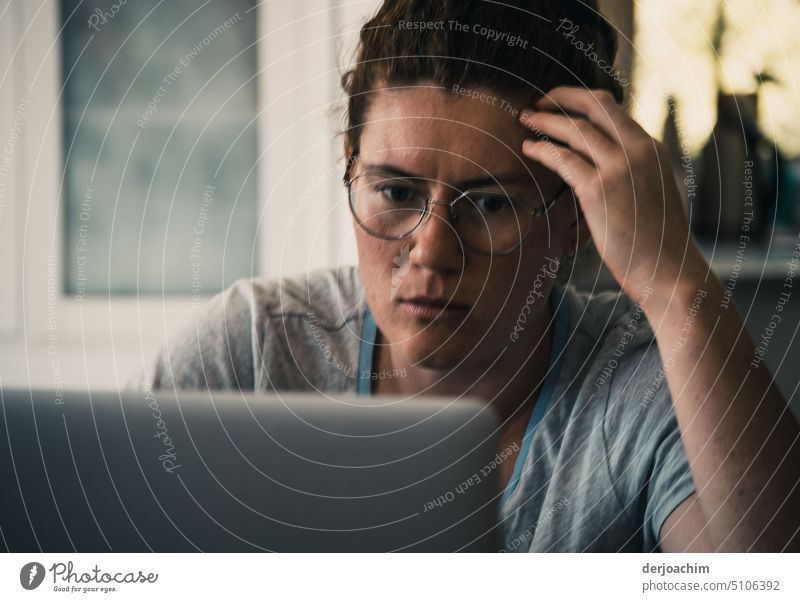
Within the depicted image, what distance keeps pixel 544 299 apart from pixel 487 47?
16 centimetres

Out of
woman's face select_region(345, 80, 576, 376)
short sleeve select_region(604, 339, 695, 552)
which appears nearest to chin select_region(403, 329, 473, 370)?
woman's face select_region(345, 80, 576, 376)

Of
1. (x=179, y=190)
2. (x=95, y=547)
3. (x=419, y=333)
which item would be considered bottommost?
(x=95, y=547)

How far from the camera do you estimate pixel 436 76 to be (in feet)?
1.48

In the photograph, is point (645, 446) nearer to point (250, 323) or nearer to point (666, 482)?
point (666, 482)

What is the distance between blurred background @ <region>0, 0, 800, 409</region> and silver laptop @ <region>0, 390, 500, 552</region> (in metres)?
0.05

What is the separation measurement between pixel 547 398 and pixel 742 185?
188mm

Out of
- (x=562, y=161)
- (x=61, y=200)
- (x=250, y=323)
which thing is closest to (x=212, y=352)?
(x=250, y=323)

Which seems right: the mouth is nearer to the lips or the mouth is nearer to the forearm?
the lips

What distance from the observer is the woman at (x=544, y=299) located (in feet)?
1.48

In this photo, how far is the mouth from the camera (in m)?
0.47

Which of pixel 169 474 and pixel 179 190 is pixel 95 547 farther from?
pixel 179 190

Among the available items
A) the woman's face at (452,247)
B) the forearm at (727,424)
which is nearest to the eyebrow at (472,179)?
the woman's face at (452,247)

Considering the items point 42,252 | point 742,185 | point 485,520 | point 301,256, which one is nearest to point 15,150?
point 42,252

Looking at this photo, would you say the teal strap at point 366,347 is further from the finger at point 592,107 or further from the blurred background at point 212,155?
the finger at point 592,107
